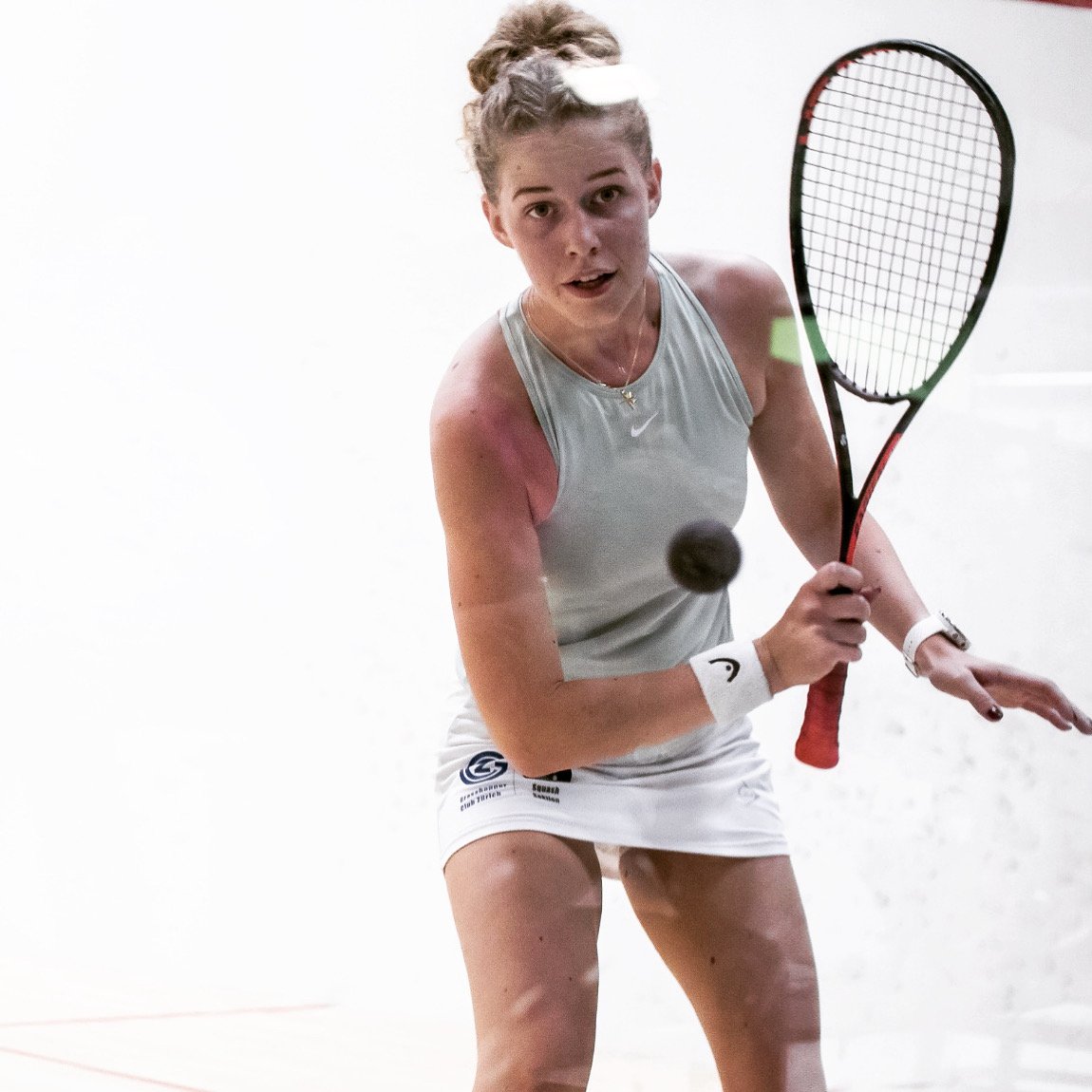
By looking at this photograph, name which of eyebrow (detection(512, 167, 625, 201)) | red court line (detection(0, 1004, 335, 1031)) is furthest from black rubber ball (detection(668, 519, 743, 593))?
red court line (detection(0, 1004, 335, 1031))

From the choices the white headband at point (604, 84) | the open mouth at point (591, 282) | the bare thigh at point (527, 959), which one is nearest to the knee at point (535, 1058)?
the bare thigh at point (527, 959)

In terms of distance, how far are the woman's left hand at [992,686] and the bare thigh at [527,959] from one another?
0.26m

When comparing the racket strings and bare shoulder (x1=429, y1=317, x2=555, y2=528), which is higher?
the racket strings

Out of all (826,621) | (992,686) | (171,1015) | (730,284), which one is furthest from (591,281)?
(171,1015)

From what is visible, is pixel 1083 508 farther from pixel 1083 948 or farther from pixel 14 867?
pixel 14 867

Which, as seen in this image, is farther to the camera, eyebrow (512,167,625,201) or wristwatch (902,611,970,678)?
wristwatch (902,611,970,678)

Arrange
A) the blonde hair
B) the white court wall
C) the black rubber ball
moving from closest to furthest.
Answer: the blonde hair < the black rubber ball < the white court wall

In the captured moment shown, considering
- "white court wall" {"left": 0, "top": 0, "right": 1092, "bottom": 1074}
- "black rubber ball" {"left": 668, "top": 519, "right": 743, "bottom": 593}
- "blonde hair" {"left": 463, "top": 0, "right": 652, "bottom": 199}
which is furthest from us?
"white court wall" {"left": 0, "top": 0, "right": 1092, "bottom": 1074}

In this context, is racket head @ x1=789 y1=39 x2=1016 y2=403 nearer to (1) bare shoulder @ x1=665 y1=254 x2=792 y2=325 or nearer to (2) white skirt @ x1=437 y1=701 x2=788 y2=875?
(1) bare shoulder @ x1=665 y1=254 x2=792 y2=325

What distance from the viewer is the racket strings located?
963 millimetres

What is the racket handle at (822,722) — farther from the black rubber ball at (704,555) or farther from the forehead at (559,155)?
the forehead at (559,155)

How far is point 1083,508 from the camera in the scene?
1.16m

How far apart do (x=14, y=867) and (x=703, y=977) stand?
53 cm

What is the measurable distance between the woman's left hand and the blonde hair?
358 millimetres
